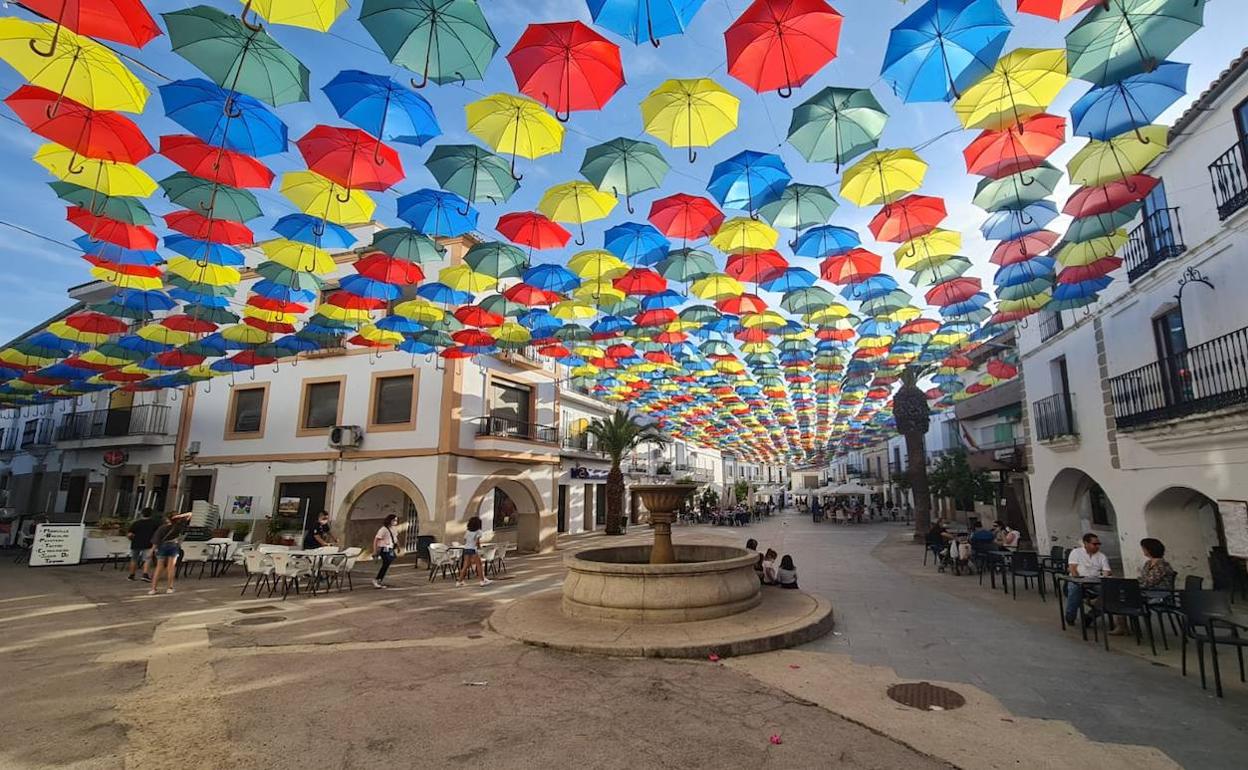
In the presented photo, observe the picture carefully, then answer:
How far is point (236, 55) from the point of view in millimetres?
6246

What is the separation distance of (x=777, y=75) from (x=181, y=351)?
16860mm

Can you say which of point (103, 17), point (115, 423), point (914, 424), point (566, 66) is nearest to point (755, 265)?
point (566, 66)

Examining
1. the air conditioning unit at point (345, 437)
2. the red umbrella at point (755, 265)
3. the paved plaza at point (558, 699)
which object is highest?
the red umbrella at point (755, 265)

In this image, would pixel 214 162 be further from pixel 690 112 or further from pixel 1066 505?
pixel 1066 505

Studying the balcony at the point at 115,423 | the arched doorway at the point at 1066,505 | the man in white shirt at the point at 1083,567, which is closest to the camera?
the man in white shirt at the point at 1083,567

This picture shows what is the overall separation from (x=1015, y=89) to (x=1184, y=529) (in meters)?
10.2

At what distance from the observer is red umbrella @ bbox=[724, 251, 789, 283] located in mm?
Result: 10992

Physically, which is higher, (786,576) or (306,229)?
(306,229)

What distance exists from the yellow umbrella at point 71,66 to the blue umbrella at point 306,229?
309cm

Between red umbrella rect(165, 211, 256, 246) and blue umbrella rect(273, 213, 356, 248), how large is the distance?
62 centimetres

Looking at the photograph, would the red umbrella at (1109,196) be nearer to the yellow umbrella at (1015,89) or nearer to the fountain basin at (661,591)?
the yellow umbrella at (1015,89)

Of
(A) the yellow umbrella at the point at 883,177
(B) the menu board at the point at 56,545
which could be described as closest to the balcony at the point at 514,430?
(B) the menu board at the point at 56,545

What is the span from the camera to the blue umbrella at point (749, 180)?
8438mm

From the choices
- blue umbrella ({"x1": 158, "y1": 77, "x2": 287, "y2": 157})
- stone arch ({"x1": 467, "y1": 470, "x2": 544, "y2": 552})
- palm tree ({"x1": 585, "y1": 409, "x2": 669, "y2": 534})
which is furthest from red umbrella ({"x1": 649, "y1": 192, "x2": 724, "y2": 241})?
palm tree ({"x1": 585, "y1": 409, "x2": 669, "y2": 534})
